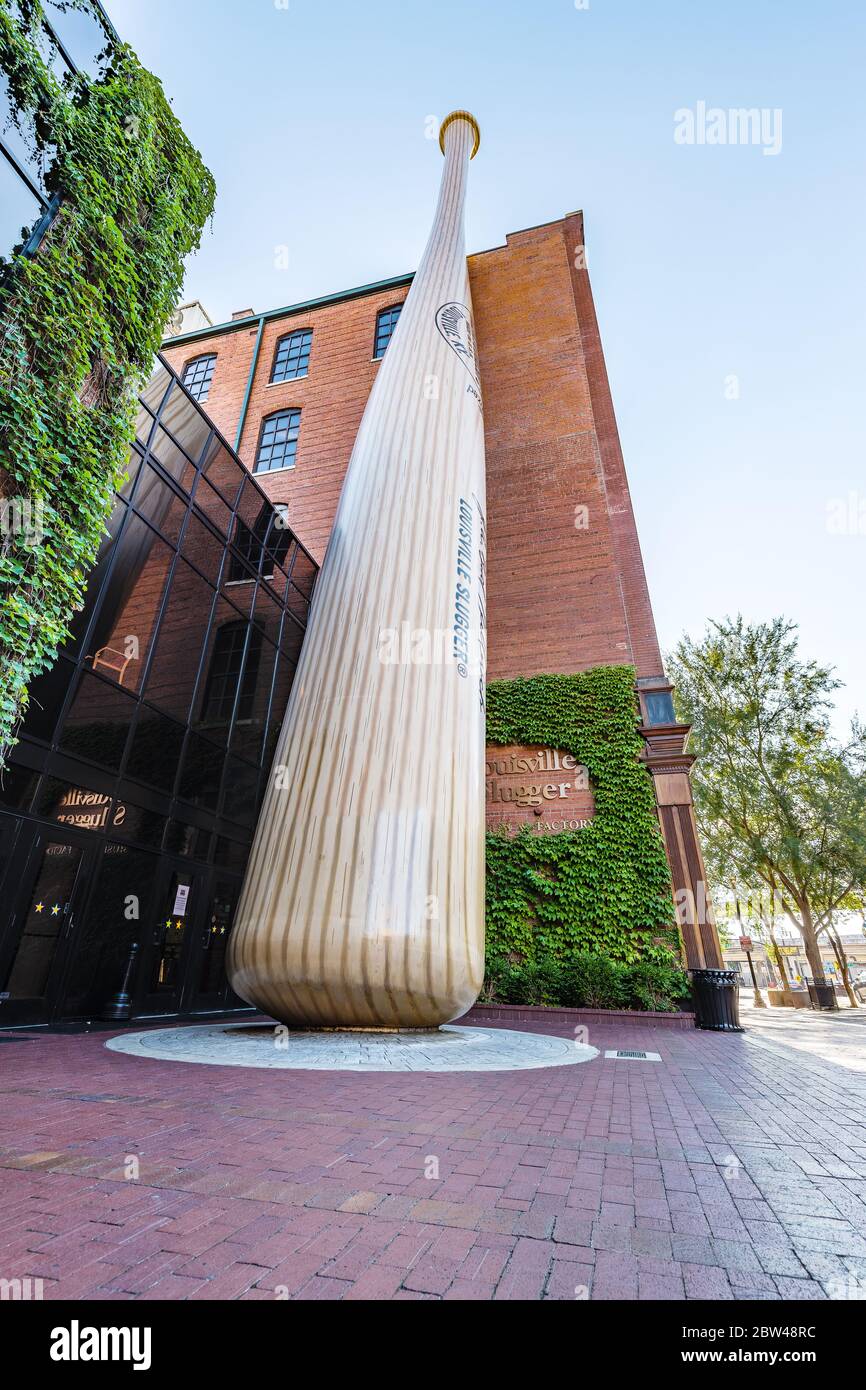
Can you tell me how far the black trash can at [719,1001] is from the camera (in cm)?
966

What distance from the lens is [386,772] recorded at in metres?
7.20

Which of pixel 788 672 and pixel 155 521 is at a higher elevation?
pixel 788 672

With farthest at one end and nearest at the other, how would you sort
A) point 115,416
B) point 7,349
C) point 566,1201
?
point 115,416 → point 7,349 → point 566,1201

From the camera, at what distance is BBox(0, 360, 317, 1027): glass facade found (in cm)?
721

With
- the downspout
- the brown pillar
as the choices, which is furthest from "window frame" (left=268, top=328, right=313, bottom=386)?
the brown pillar

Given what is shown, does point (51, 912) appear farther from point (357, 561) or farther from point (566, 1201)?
point (566, 1201)

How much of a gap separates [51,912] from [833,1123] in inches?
302

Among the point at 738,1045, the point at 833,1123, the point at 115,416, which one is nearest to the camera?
the point at 833,1123

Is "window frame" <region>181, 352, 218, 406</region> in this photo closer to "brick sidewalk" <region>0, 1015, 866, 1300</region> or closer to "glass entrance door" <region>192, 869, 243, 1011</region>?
"glass entrance door" <region>192, 869, 243, 1011</region>

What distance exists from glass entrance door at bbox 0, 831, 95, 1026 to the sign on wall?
798cm

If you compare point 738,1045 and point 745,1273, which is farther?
point 738,1045

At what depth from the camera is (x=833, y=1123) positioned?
392 centimetres

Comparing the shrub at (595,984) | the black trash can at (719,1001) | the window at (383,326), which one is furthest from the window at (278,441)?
the black trash can at (719,1001)

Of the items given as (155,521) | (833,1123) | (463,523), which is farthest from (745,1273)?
(155,521)
